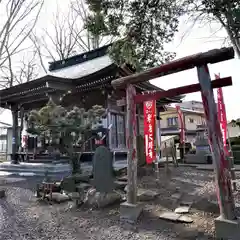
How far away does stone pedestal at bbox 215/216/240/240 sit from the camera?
3.12 meters

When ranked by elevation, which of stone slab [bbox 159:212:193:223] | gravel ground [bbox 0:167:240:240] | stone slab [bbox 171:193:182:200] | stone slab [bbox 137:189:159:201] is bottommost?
gravel ground [bbox 0:167:240:240]

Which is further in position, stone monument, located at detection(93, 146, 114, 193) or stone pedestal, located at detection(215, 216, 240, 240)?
stone monument, located at detection(93, 146, 114, 193)

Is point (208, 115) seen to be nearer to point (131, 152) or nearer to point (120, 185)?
point (131, 152)

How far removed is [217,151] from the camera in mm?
3402

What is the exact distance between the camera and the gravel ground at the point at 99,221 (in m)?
3.62

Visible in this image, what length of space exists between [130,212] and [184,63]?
275cm

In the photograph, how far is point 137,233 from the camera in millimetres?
3672

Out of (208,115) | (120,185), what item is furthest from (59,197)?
(208,115)

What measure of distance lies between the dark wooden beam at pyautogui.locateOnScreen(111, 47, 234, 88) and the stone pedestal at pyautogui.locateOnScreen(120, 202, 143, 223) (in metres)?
2.34

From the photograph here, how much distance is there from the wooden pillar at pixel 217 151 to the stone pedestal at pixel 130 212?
1.48 metres

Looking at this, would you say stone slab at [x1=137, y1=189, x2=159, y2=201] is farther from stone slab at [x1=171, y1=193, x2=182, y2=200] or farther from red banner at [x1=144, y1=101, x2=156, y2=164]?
red banner at [x1=144, y1=101, x2=156, y2=164]

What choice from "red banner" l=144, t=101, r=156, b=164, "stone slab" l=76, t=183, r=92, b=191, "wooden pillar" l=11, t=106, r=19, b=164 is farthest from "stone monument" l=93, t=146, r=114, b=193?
"wooden pillar" l=11, t=106, r=19, b=164

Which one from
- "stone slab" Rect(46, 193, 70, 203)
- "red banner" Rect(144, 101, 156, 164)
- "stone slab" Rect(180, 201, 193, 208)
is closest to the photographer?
A: "stone slab" Rect(180, 201, 193, 208)

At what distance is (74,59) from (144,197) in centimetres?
1306
